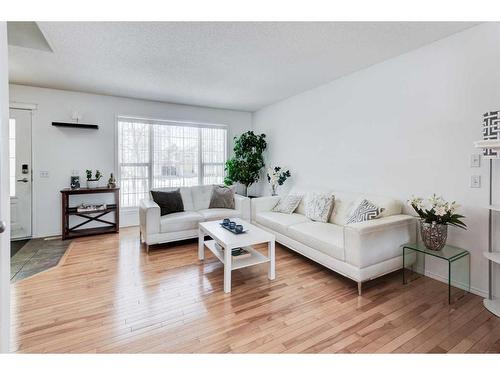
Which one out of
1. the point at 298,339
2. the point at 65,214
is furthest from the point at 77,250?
the point at 298,339

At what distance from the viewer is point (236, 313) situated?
6.37 ft

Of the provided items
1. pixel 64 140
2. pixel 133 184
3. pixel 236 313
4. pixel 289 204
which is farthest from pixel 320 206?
pixel 64 140

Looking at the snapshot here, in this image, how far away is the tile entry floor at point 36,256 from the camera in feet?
8.74

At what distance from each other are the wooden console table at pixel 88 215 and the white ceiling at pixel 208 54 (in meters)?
1.62

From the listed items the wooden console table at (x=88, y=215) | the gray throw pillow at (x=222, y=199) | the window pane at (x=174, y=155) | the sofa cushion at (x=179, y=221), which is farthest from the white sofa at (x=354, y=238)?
the wooden console table at (x=88, y=215)

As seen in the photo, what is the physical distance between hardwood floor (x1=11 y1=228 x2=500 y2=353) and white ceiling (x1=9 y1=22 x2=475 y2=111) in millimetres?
2343

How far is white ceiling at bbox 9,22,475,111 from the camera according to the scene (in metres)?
2.17

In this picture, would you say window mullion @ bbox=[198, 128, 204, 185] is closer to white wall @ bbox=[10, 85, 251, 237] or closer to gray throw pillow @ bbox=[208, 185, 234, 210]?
white wall @ bbox=[10, 85, 251, 237]

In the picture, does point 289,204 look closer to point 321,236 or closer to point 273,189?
point 273,189

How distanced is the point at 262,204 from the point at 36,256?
3.04 m

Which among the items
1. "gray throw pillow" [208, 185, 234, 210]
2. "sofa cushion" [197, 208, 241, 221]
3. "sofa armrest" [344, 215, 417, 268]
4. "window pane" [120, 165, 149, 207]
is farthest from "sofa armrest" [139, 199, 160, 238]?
"sofa armrest" [344, 215, 417, 268]

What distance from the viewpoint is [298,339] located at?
5.38 feet

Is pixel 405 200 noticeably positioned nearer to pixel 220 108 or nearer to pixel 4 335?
pixel 4 335

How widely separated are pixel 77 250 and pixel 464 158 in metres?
4.57
